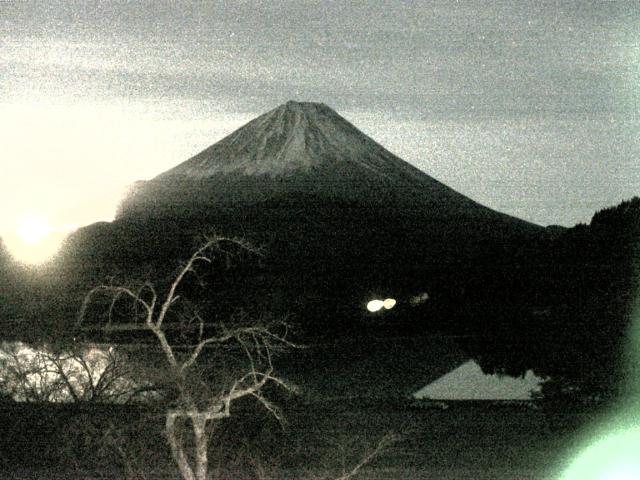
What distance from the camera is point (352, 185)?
313 feet

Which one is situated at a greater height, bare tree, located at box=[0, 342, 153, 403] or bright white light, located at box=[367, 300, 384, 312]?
bright white light, located at box=[367, 300, 384, 312]

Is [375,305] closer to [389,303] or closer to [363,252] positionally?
[389,303]

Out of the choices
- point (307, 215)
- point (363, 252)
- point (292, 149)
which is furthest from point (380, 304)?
point (292, 149)

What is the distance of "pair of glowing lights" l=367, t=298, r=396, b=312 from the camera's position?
4106 cm

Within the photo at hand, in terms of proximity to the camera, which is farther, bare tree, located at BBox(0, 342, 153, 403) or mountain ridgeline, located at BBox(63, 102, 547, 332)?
mountain ridgeline, located at BBox(63, 102, 547, 332)

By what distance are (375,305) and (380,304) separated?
42 centimetres

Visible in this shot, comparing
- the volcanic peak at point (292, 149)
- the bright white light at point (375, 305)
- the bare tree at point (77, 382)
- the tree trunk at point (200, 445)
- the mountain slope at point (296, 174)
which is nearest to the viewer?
the tree trunk at point (200, 445)

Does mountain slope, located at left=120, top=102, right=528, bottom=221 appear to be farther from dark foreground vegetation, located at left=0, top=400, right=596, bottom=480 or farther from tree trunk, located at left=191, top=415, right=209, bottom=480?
tree trunk, located at left=191, top=415, right=209, bottom=480

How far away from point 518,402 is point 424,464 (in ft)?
9.03

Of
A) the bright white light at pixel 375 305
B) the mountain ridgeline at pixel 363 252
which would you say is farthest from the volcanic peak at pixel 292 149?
the bright white light at pixel 375 305

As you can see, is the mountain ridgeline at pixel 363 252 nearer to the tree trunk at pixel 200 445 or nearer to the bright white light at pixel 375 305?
the bright white light at pixel 375 305

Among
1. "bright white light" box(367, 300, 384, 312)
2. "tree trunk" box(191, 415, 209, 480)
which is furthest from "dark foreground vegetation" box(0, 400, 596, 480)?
"bright white light" box(367, 300, 384, 312)

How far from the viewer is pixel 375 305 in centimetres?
4266

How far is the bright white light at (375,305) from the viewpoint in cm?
4106
